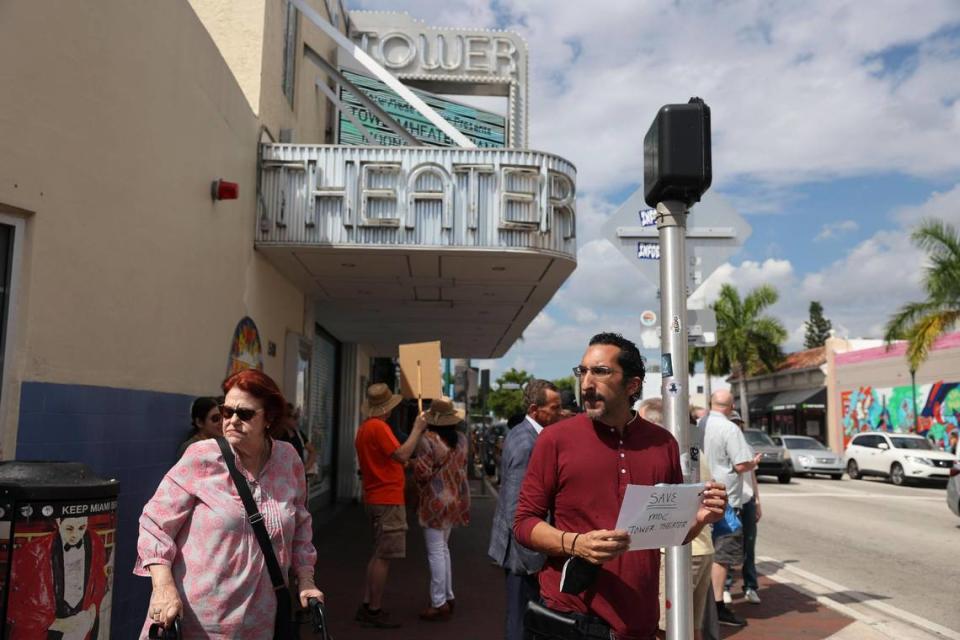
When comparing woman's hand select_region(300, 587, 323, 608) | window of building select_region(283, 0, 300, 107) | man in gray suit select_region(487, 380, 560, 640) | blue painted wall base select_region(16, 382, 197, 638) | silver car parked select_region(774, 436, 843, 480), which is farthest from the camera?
silver car parked select_region(774, 436, 843, 480)

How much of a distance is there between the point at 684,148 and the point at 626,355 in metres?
1.02

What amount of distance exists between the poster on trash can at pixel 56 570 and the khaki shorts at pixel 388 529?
Result: 139 inches

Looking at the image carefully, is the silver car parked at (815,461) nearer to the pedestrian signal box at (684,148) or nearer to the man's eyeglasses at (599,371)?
the pedestrian signal box at (684,148)

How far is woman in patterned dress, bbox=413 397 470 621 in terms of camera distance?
7.03 m

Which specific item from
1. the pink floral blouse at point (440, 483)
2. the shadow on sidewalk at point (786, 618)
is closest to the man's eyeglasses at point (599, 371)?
the pink floral blouse at point (440, 483)

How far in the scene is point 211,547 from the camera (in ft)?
9.48

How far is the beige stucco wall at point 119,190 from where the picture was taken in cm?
442

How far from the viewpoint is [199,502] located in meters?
2.95

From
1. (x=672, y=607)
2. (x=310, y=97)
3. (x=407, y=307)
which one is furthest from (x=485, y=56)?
(x=672, y=607)

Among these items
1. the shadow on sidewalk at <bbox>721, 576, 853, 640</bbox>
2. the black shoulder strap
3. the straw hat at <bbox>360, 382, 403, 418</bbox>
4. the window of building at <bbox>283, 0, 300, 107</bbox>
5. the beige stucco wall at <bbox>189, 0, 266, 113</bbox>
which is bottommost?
the shadow on sidewalk at <bbox>721, 576, 853, 640</bbox>

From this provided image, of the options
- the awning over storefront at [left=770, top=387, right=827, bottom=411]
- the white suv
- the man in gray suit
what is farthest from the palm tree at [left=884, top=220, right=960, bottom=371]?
the man in gray suit

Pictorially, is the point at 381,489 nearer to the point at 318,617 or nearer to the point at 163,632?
the point at 318,617

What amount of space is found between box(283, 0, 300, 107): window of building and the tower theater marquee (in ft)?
12.6

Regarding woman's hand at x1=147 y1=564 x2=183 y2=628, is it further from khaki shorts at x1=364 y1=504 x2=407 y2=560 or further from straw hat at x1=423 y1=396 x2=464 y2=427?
khaki shorts at x1=364 y1=504 x2=407 y2=560
